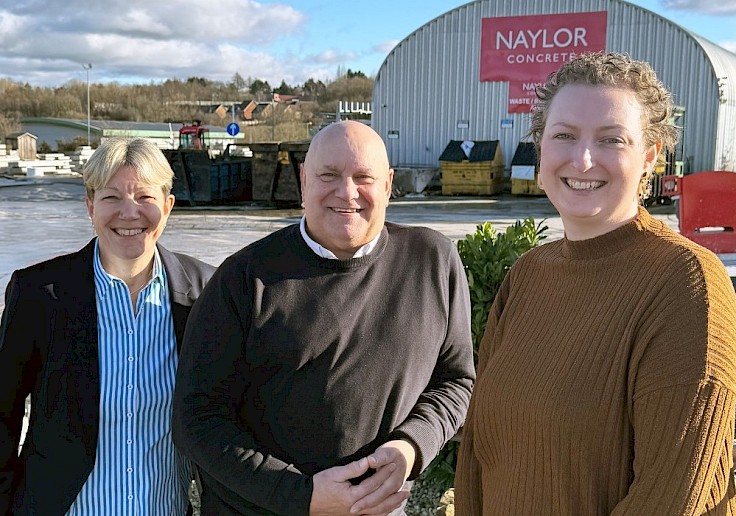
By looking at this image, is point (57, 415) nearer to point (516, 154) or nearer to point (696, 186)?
point (696, 186)

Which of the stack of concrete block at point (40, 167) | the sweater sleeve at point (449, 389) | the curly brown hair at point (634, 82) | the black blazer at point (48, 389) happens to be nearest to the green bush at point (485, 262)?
the sweater sleeve at point (449, 389)

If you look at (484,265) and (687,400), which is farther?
(484,265)

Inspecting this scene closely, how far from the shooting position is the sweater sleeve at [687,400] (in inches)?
60.9

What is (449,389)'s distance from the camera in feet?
8.18

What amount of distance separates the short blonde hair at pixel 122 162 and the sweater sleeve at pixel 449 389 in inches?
41.0

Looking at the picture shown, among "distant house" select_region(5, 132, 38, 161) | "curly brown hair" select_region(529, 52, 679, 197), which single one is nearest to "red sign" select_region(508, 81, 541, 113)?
"curly brown hair" select_region(529, 52, 679, 197)

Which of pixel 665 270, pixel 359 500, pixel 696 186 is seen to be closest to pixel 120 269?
pixel 359 500

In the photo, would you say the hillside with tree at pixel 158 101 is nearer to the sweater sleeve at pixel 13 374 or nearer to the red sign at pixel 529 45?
the red sign at pixel 529 45

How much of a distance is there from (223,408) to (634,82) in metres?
1.43

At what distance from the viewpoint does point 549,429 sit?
1837 mm

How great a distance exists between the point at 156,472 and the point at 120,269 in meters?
0.68

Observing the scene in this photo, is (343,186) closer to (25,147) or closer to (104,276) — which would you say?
(104,276)

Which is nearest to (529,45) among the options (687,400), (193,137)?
(193,137)

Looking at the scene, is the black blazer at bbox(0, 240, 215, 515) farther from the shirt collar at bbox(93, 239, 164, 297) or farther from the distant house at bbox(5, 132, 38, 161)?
the distant house at bbox(5, 132, 38, 161)
